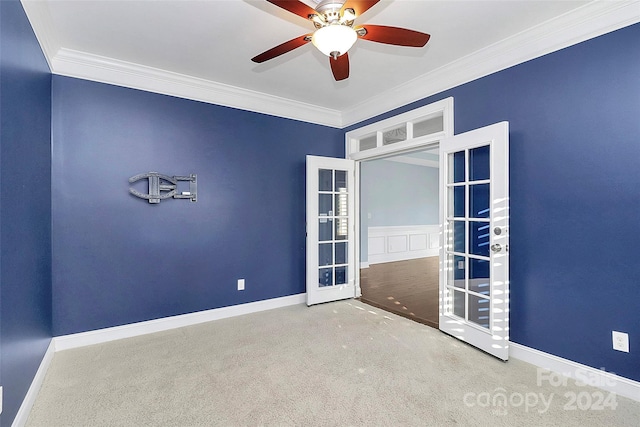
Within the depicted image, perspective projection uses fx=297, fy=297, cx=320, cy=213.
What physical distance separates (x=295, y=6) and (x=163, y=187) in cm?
241

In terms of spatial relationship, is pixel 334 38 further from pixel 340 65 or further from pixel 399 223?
pixel 399 223

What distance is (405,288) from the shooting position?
192 inches

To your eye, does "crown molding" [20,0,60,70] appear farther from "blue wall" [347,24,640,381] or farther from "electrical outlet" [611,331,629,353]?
"electrical outlet" [611,331,629,353]

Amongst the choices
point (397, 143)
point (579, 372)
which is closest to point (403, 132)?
point (397, 143)

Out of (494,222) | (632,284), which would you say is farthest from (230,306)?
(632,284)

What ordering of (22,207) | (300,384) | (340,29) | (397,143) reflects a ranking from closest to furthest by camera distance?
1. (340,29)
2. (22,207)
3. (300,384)
4. (397,143)

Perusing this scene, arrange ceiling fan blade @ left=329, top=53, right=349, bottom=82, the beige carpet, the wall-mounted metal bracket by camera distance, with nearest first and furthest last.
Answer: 1. the beige carpet
2. ceiling fan blade @ left=329, top=53, right=349, bottom=82
3. the wall-mounted metal bracket

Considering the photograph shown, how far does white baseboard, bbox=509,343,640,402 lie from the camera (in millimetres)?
2041

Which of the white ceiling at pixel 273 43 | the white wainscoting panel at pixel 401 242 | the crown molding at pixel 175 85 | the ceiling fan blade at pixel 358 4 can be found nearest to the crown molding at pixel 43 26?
the white ceiling at pixel 273 43

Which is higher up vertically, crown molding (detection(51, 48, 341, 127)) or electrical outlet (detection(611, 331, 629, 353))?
crown molding (detection(51, 48, 341, 127))

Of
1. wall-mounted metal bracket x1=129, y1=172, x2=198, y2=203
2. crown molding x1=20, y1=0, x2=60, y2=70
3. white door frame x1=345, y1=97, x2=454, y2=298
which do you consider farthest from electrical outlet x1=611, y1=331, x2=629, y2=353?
crown molding x1=20, y1=0, x2=60, y2=70

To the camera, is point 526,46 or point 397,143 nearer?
point 526,46

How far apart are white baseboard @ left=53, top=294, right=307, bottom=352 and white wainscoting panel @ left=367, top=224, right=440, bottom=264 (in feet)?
10.9

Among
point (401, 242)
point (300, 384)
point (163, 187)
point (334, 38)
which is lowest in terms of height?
point (300, 384)
